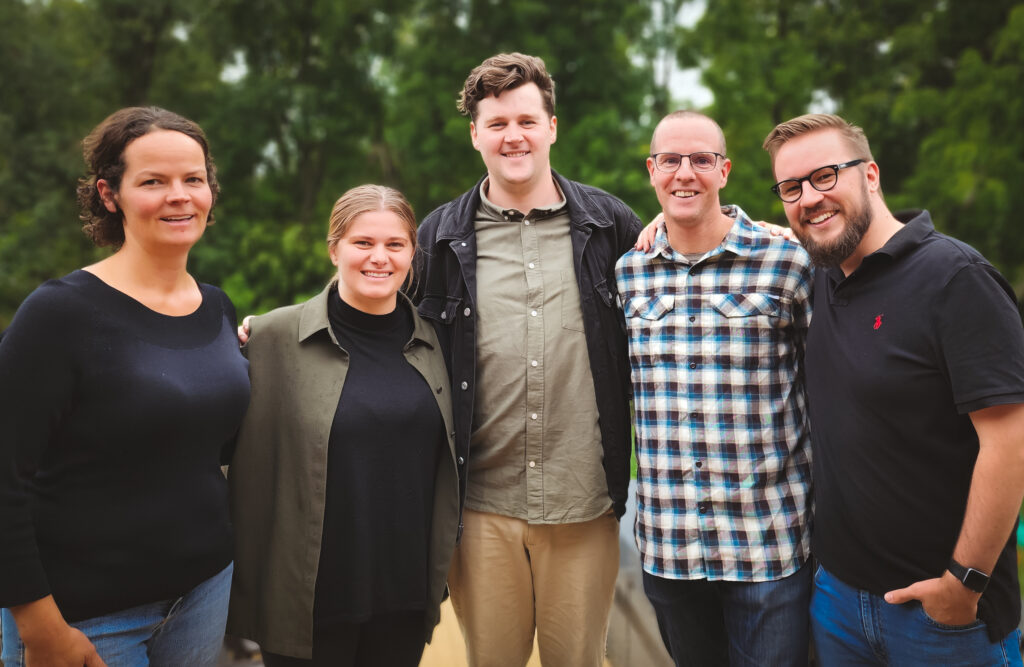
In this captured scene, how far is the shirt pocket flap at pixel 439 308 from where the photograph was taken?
2600 mm

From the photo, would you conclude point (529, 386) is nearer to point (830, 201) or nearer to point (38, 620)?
point (830, 201)

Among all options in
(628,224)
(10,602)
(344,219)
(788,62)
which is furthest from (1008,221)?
(10,602)

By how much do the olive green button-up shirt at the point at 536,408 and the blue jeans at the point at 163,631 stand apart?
0.85 metres

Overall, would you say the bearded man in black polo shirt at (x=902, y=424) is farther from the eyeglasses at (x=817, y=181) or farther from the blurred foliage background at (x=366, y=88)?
the blurred foliage background at (x=366, y=88)

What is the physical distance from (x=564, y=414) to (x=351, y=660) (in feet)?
3.06

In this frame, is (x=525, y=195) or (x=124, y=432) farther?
(x=525, y=195)

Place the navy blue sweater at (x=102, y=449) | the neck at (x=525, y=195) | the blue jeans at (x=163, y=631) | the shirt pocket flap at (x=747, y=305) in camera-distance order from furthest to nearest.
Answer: the neck at (x=525, y=195) < the shirt pocket flap at (x=747, y=305) < the blue jeans at (x=163, y=631) < the navy blue sweater at (x=102, y=449)

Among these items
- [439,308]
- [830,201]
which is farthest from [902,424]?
[439,308]

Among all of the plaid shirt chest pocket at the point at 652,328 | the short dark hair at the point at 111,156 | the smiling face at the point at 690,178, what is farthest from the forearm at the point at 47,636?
the smiling face at the point at 690,178

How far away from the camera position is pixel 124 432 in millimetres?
1761

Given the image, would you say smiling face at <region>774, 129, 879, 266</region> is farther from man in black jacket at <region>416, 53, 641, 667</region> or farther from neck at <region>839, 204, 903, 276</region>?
man in black jacket at <region>416, 53, 641, 667</region>

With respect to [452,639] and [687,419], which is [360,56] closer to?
[452,639]

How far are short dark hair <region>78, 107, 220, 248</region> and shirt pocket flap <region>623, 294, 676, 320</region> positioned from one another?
4.24 ft

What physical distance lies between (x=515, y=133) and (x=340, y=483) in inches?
47.0
